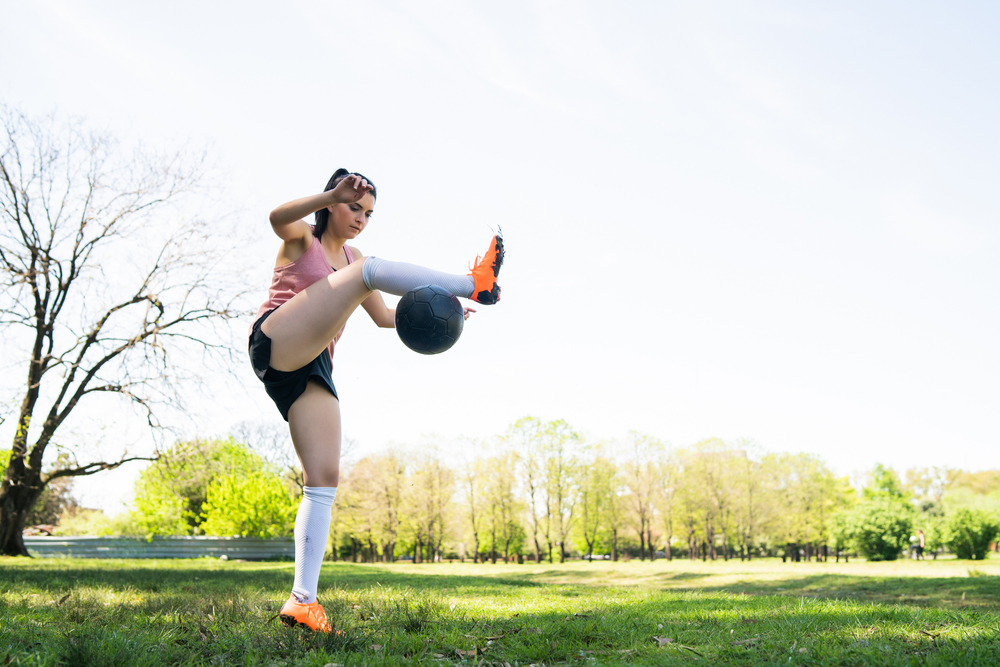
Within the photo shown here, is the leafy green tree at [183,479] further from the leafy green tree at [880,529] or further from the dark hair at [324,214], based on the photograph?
the leafy green tree at [880,529]

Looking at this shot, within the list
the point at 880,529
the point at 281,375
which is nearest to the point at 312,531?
the point at 281,375

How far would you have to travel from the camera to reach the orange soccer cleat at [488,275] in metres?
3.06

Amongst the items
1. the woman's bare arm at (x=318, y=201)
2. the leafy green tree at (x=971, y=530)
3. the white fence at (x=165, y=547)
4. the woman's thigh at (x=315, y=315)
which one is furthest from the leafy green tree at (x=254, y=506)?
the woman's bare arm at (x=318, y=201)

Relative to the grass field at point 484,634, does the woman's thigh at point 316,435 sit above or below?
above

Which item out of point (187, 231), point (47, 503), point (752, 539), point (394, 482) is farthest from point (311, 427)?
point (47, 503)

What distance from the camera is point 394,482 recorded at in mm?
40906

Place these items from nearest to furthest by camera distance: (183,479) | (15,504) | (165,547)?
(183,479)
(15,504)
(165,547)

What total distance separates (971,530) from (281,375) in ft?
99.5

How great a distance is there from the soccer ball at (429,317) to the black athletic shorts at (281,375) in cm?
58

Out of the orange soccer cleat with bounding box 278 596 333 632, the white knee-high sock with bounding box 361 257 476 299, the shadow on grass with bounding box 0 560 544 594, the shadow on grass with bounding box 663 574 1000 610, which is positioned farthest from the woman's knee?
the shadow on grass with bounding box 663 574 1000 610

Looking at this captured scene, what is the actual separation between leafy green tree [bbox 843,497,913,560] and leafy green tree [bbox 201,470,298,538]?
29.8 meters

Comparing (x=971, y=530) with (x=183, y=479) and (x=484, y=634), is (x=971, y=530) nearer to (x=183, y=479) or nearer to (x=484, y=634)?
(x=183, y=479)

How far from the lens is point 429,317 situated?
3.03 m

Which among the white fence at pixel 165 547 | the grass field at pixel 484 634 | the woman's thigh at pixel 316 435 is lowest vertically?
the white fence at pixel 165 547
